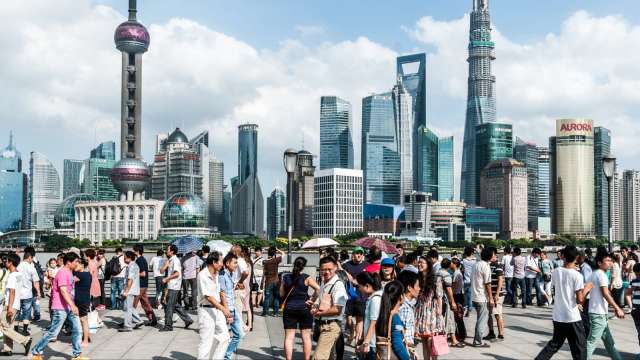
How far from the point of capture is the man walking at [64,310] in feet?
38.9

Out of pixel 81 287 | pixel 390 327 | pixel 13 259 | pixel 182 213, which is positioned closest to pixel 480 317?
pixel 390 327

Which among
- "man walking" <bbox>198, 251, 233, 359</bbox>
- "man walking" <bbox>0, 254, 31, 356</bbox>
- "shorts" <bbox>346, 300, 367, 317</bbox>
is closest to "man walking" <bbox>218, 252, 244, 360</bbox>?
"man walking" <bbox>198, 251, 233, 359</bbox>

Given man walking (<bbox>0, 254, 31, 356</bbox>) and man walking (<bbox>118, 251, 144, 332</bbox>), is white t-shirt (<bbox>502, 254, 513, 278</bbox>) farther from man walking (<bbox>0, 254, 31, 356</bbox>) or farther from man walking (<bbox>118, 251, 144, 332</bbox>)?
man walking (<bbox>0, 254, 31, 356</bbox>)

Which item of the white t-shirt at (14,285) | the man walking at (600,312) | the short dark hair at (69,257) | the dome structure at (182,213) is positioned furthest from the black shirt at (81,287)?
the dome structure at (182,213)

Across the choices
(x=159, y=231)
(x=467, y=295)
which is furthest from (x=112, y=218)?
(x=467, y=295)

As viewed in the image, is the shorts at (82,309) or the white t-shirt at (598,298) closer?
the white t-shirt at (598,298)

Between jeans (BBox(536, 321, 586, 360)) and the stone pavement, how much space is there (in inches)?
72.6

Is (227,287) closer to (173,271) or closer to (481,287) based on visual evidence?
(173,271)

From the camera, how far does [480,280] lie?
43.5ft

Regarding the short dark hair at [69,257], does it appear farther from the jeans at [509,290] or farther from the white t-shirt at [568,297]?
Answer: the jeans at [509,290]

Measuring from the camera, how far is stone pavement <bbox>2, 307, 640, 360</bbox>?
12680mm

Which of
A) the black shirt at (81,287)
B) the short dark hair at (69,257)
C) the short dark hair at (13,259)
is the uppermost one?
the short dark hair at (69,257)

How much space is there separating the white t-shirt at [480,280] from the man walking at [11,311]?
8.31 meters

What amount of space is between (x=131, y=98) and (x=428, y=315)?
575 feet
